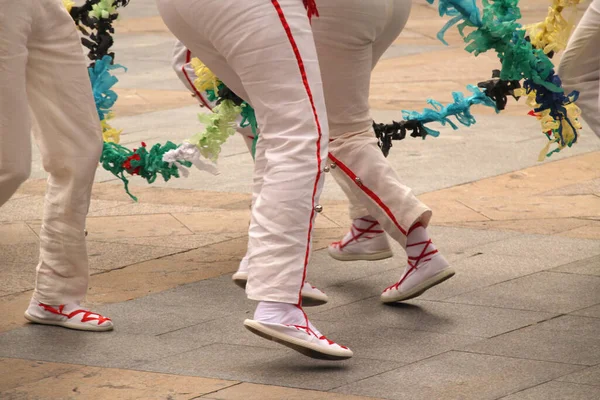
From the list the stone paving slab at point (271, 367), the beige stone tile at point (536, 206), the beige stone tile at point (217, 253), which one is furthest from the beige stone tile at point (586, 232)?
the stone paving slab at point (271, 367)

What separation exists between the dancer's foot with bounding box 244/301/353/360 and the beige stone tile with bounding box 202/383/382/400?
162 millimetres

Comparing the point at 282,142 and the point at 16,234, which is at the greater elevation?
the point at 282,142

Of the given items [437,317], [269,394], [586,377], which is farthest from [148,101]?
[586,377]

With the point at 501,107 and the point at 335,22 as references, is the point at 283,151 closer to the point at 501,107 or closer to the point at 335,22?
the point at 335,22

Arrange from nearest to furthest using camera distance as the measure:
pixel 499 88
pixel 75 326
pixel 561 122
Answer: pixel 75 326 < pixel 561 122 < pixel 499 88

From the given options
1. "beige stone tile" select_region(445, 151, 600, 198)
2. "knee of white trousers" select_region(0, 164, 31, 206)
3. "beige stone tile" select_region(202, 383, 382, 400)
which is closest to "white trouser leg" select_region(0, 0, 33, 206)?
"knee of white trousers" select_region(0, 164, 31, 206)

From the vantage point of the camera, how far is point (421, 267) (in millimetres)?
4219

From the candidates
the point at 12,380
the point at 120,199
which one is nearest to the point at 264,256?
the point at 12,380

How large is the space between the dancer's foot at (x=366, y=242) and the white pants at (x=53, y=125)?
1.17m

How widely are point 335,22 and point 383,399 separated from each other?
1.33 meters

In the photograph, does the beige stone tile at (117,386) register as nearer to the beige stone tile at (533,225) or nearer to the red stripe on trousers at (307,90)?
the red stripe on trousers at (307,90)

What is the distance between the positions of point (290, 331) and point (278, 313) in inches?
2.5

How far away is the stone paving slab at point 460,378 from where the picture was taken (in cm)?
330

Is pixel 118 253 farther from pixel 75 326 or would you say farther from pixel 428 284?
pixel 428 284
